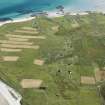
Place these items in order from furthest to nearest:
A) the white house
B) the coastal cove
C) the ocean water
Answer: the ocean water → the coastal cove → the white house

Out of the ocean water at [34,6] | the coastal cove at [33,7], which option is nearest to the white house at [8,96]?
the coastal cove at [33,7]

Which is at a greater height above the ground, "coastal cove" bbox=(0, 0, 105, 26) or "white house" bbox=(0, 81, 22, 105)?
"coastal cove" bbox=(0, 0, 105, 26)

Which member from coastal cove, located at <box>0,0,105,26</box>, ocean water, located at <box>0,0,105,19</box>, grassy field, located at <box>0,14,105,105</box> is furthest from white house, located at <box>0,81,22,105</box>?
ocean water, located at <box>0,0,105,19</box>

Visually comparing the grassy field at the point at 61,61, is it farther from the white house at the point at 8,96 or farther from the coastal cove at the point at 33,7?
the coastal cove at the point at 33,7

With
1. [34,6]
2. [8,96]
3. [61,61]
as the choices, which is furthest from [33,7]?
[8,96]

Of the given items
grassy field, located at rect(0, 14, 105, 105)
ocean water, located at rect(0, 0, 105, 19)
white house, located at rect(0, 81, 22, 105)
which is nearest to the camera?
white house, located at rect(0, 81, 22, 105)

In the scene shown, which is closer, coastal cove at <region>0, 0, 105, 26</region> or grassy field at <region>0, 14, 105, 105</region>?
grassy field at <region>0, 14, 105, 105</region>

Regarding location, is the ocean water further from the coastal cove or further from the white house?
the white house
